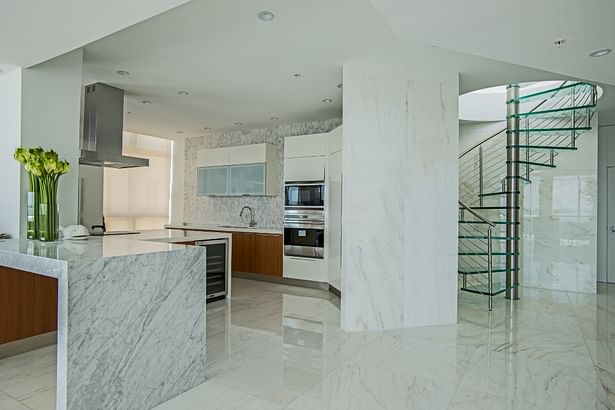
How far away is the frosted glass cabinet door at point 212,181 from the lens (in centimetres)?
691

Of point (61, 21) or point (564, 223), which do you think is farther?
point (564, 223)

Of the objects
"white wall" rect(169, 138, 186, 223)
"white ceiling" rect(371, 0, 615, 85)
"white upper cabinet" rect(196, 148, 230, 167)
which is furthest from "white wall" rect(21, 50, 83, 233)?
"white wall" rect(169, 138, 186, 223)

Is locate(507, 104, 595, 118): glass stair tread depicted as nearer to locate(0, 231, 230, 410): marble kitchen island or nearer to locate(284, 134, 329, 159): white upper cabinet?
locate(284, 134, 329, 159): white upper cabinet

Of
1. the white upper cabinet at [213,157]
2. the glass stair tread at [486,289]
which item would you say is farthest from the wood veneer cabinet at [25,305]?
the glass stair tread at [486,289]

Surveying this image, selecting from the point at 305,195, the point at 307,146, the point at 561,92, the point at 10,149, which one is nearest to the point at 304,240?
the point at 305,195

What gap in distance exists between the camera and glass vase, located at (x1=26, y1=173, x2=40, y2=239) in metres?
2.78

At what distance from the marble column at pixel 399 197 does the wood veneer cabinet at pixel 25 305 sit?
8.71 ft

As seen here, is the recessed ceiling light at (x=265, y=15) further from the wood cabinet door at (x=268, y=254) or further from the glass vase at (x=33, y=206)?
the wood cabinet door at (x=268, y=254)

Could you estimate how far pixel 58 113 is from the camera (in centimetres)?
333

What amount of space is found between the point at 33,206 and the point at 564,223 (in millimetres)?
6737

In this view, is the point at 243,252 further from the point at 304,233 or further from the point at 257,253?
the point at 304,233

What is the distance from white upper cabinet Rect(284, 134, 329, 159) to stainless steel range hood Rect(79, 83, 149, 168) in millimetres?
2268

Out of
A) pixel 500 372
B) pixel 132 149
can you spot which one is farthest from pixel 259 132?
pixel 500 372

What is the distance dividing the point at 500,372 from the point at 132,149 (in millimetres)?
6919
